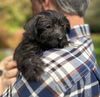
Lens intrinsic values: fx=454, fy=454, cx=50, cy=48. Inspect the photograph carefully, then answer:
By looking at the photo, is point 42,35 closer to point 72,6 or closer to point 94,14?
point 72,6

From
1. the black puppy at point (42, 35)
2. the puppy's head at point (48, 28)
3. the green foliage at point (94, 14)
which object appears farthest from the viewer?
the green foliage at point (94, 14)

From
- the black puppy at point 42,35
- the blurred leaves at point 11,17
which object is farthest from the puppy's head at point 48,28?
the blurred leaves at point 11,17

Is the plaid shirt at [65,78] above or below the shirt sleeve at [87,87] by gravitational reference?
above

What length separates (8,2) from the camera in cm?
1866

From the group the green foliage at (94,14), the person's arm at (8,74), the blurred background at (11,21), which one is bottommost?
the green foliage at (94,14)

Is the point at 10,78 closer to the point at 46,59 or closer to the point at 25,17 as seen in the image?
the point at 46,59

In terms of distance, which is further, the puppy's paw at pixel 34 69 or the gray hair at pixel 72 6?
the gray hair at pixel 72 6

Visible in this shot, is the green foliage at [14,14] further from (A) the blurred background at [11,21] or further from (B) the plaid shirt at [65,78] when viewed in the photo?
(B) the plaid shirt at [65,78]

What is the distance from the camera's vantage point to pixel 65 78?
348cm

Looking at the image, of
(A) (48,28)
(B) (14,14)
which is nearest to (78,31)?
(A) (48,28)

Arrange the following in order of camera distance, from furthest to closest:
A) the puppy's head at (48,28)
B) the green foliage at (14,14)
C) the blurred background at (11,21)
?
the green foliage at (14,14), the blurred background at (11,21), the puppy's head at (48,28)

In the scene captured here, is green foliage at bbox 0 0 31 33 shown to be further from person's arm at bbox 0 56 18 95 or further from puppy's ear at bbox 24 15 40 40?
puppy's ear at bbox 24 15 40 40

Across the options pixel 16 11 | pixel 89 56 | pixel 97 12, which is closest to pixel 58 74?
pixel 89 56

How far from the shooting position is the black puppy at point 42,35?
3783mm
